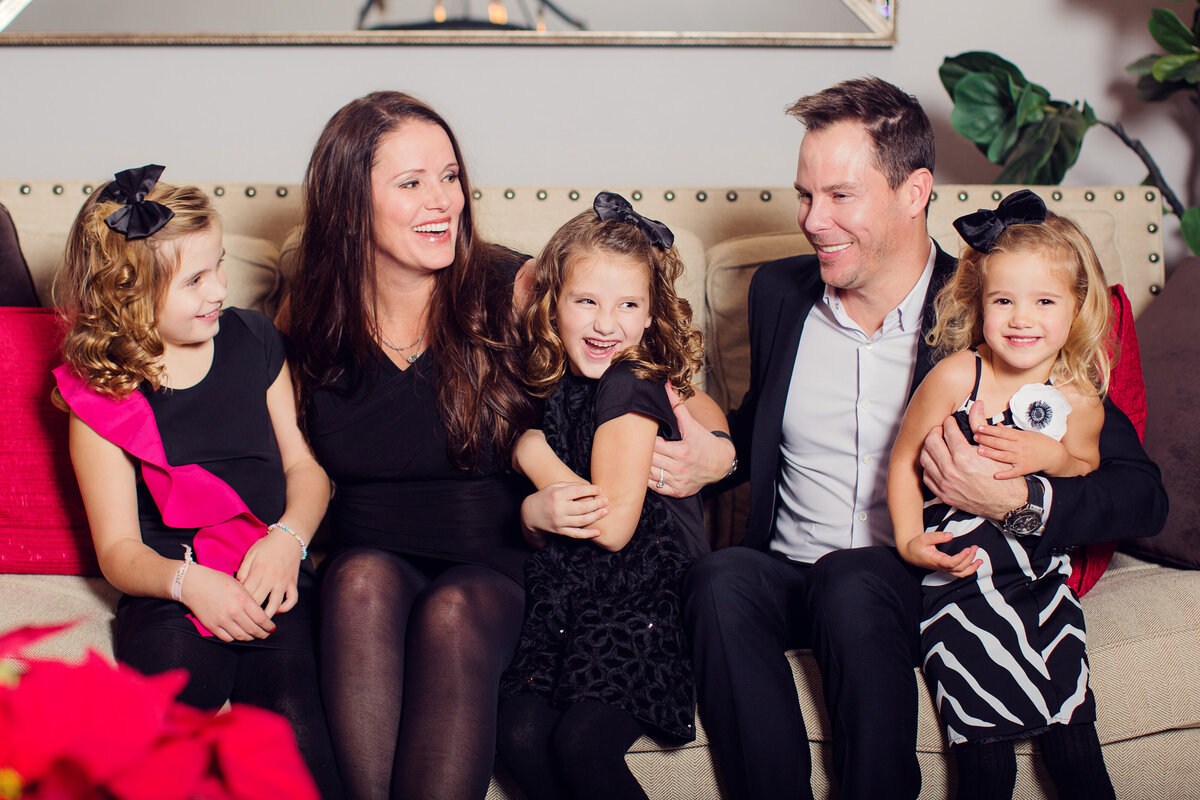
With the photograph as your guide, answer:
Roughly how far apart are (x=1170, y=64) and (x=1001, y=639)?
163 cm

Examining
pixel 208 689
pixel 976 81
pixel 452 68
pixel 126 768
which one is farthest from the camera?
pixel 452 68

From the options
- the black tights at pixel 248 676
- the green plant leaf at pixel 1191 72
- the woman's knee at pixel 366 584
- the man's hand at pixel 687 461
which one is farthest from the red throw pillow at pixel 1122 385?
the black tights at pixel 248 676

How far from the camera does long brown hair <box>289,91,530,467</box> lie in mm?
1583

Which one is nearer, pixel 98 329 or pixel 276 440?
pixel 98 329

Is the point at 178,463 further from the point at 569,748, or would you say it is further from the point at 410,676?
the point at 569,748

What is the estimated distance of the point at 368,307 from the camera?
5.47ft

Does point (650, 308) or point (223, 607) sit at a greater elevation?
point (650, 308)

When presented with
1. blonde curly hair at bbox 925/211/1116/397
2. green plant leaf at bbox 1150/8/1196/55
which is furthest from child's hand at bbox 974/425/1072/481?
green plant leaf at bbox 1150/8/1196/55

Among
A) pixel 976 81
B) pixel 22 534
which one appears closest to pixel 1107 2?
pixel 976 81

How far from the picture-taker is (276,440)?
1.63m

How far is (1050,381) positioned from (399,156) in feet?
3.61

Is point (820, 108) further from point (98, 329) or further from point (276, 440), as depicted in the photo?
point (98, 329)

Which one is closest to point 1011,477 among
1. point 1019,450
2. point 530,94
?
point 1019,450

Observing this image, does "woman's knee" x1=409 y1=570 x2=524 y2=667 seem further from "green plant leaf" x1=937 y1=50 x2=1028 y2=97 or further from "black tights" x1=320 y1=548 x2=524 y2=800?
"green plant leaf" x1=937 y1=50 x2=1028 y2=97
